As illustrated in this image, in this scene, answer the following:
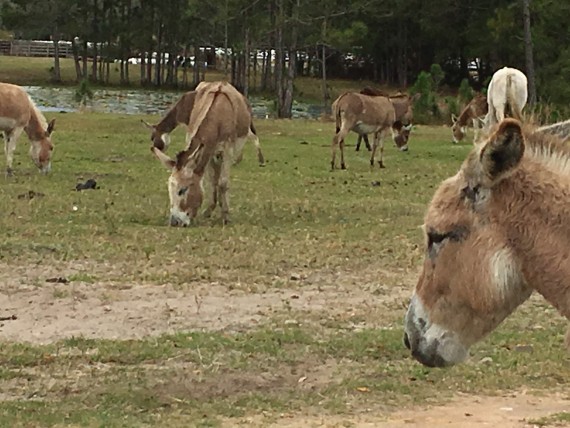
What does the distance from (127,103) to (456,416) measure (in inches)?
1729

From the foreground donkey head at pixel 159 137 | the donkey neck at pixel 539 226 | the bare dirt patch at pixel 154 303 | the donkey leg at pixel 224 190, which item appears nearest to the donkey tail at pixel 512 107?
the donkey neck at pixel 539 226

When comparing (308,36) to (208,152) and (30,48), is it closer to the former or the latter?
(208,152)

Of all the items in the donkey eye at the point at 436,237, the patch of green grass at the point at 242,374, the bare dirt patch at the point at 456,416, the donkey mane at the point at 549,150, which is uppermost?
the donkey mane at the point at 549,150

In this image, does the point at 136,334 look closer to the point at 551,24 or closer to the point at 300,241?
the point at 300,241

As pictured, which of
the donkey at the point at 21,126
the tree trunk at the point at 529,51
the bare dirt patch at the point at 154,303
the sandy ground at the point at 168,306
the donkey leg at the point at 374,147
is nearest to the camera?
the sandy ground at the point at 168,306

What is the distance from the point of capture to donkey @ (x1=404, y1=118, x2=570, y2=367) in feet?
12.3

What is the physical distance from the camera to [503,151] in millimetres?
3545

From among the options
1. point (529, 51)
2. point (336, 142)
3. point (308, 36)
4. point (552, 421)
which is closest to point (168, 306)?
point (552, 421)

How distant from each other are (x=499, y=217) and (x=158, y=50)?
58185 mm

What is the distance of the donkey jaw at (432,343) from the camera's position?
4012 millimetres

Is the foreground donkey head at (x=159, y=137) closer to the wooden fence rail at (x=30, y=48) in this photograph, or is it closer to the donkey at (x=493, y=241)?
the donkey at (x=493, y=241)

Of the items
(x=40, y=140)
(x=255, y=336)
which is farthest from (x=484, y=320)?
(x=40, y=140)

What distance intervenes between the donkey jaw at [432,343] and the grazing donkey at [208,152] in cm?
922

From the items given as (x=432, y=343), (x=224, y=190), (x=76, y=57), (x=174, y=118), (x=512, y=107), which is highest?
(x=512, y=107)
